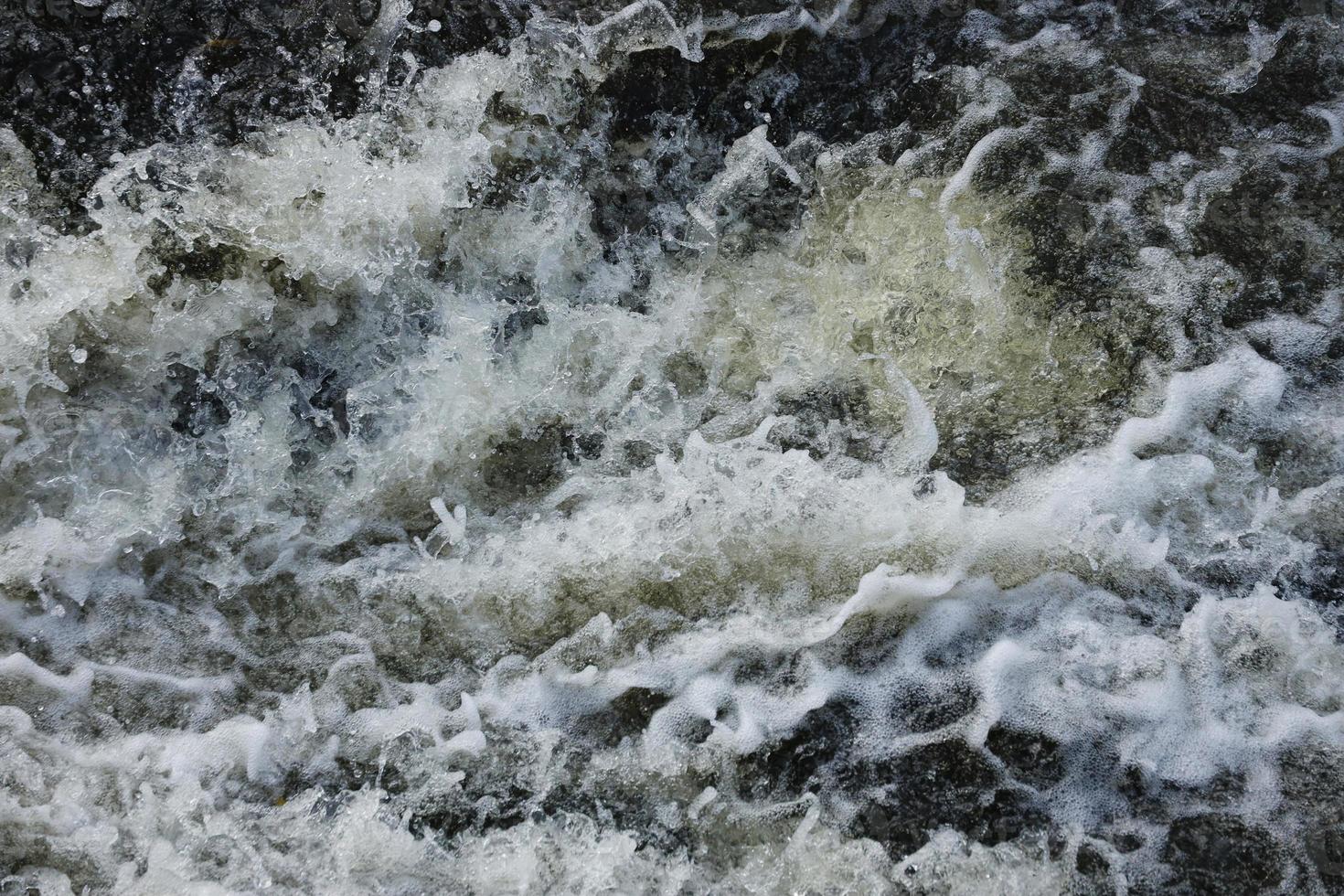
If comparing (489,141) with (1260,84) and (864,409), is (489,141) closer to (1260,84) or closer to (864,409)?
(864,409)

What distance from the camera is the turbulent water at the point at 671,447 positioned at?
103 inches

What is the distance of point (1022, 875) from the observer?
252 cm

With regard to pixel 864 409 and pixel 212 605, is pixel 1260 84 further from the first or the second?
pixel 212 605

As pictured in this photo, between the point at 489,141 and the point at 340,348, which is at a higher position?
the point at 489,141

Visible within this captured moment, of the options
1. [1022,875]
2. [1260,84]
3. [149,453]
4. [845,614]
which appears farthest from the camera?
[1260,84]

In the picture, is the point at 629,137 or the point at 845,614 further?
the point at 629,137

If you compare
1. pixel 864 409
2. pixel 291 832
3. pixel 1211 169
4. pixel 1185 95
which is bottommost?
pixel 291 832

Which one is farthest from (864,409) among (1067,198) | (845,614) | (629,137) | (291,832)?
(291,832)

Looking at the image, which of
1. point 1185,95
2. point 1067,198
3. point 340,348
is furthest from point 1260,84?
point 340,348

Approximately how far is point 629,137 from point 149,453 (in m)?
2.04

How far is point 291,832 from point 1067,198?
324cm

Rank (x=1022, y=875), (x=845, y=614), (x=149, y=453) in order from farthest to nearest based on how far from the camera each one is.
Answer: (x=149, y=453), (x=845, y=614), (x=1022, y=875)

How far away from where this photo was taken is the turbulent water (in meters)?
2.62

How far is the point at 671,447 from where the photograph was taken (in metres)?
3.12
